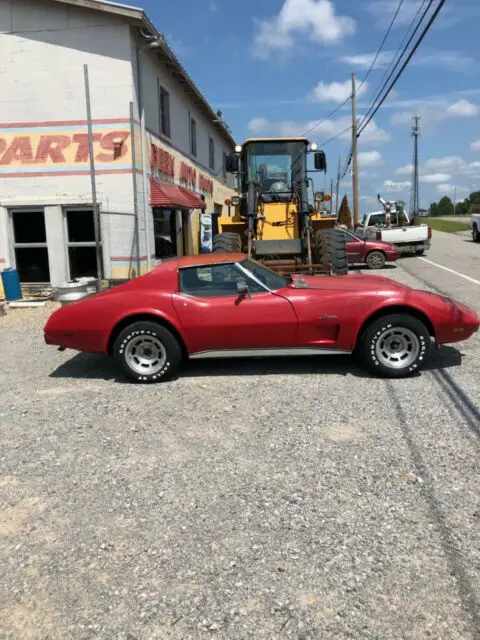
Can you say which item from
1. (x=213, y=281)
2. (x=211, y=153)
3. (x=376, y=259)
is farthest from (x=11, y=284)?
(x=211, y=153)

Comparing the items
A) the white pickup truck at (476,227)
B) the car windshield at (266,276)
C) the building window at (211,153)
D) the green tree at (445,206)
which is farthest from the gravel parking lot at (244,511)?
Result: the green tree at (445,206)

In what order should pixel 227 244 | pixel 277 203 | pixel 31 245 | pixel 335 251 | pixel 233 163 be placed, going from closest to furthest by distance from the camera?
pixel 335 251 < pixel 227 244 < pixel 233 163 < pixel 277 203 < pixel 31 245

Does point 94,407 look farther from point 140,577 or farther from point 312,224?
point 312,224

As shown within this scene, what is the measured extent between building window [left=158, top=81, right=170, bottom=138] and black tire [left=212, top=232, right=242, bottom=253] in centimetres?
550

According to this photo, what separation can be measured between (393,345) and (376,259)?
12.5m

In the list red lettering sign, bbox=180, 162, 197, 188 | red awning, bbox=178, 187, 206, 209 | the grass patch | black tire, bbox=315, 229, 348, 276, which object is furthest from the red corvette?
the grass patch

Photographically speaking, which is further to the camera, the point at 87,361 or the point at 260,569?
the point at 87,361

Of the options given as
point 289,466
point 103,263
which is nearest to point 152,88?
point 103,263

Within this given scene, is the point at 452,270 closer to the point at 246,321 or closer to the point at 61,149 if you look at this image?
the point at 61,149

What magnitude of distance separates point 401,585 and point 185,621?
1.02m

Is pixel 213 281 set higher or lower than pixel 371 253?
higher

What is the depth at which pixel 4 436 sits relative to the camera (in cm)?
446

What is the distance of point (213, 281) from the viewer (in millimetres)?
5871

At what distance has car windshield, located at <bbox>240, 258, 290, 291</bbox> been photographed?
232 inches
